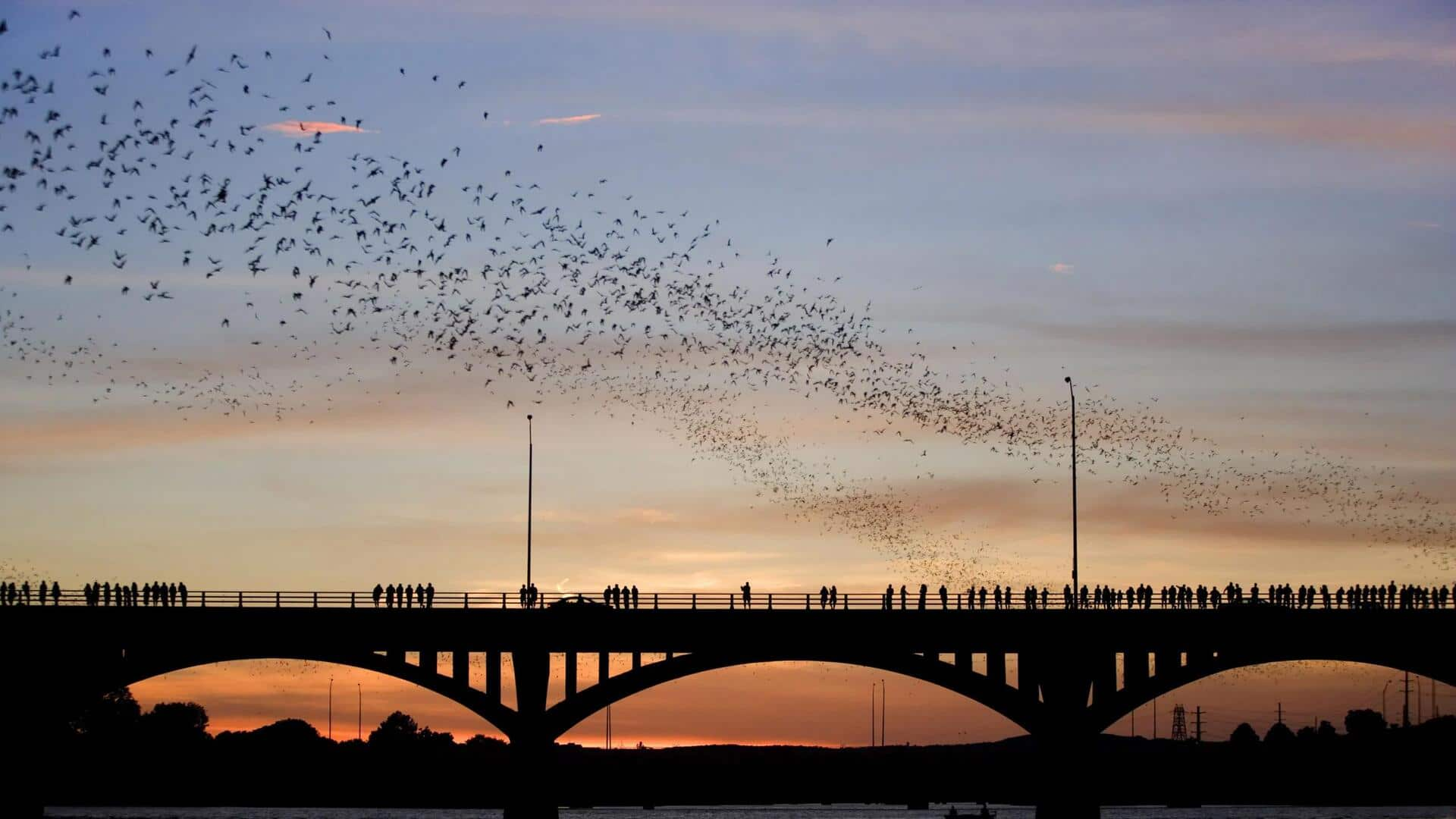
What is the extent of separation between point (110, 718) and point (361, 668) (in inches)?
4116

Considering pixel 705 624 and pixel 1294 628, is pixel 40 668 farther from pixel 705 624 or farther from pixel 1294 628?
pixel 1294 628

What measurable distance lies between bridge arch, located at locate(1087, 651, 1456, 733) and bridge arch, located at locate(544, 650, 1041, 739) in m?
3.46

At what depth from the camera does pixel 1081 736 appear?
86.6 m

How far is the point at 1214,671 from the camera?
291ft

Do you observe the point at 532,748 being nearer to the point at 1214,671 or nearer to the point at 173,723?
the point at 1214,671

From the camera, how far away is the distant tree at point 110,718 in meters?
176

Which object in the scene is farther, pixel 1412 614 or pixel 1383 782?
pixel 1383 782

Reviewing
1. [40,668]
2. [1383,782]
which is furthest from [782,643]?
[1383,782]

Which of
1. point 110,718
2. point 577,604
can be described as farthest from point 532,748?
point 110,718

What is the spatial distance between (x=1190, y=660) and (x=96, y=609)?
164 feet

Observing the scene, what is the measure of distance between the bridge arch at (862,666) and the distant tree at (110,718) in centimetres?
10299

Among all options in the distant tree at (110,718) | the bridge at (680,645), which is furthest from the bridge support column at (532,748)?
the distant tree at (110,718)

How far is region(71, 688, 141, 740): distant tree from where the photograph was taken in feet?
578

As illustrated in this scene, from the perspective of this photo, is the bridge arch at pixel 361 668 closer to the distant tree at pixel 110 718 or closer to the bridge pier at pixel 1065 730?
the bridge pier at pixel 1065 730
